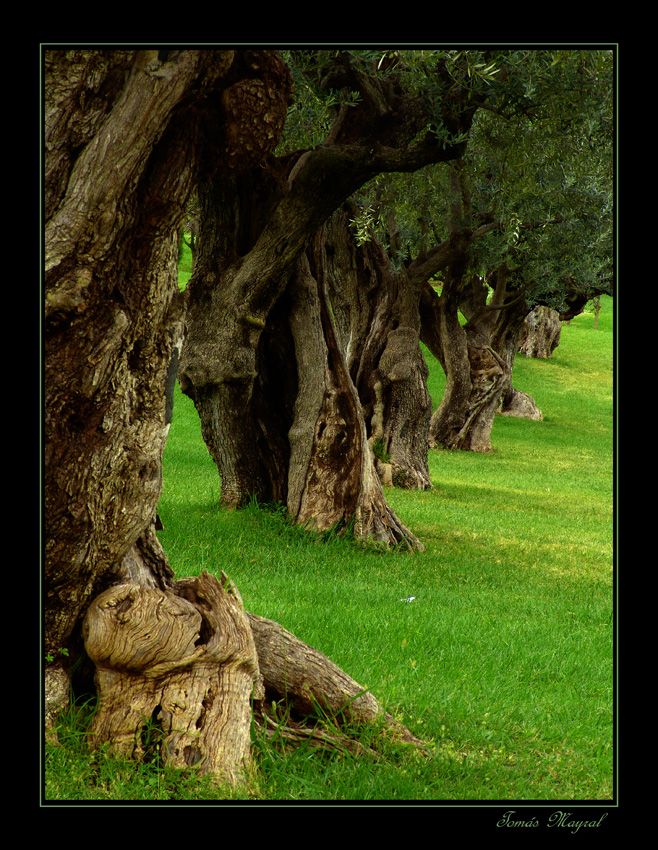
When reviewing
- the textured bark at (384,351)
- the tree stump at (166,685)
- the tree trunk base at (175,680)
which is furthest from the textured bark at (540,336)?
the tree stump at (166,685)

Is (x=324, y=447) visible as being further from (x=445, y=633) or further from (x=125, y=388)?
(x=125, y=388)

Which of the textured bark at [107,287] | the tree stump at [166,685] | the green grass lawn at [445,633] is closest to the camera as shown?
the textured bark at [107,287]

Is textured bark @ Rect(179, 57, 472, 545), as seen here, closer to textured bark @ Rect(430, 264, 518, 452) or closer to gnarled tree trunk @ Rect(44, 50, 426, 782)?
gnarled tree trunk @ Rect(44, 50, 426, 782)

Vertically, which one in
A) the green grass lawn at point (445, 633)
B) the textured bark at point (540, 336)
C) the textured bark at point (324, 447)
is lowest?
the green grass lawn at point (445, 633)

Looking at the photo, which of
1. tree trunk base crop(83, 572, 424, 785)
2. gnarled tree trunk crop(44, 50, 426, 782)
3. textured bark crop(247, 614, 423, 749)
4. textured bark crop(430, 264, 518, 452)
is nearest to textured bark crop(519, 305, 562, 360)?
textured bark crop(430, 264, 518, 452)

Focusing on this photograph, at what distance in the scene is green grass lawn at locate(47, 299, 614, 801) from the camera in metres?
4.02

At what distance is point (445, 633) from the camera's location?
22.6 feet

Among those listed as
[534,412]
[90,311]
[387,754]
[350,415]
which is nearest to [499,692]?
[387,754]

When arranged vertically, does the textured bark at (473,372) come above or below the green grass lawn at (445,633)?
above

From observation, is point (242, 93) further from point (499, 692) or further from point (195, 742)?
point (499, 692)

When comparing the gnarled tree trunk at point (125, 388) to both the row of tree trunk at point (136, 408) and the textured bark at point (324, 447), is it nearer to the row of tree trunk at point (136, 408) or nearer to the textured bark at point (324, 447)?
the row of tree trunk at point (136, 408)

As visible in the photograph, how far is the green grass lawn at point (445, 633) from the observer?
4020 millimetres

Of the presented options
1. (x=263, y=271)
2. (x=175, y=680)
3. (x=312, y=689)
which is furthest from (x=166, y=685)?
(x=263, y=271)

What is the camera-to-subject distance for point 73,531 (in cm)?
385
